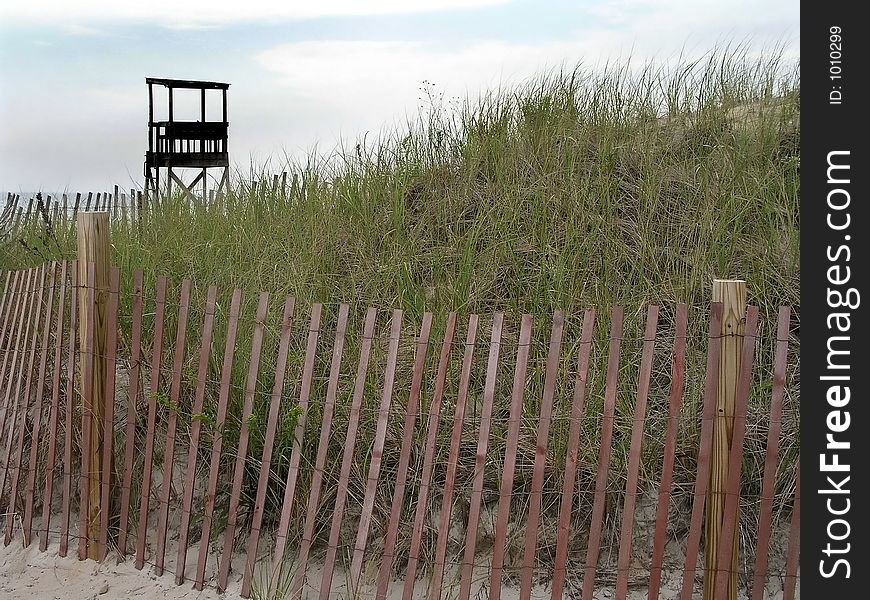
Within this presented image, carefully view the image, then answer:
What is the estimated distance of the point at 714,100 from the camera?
6.81m

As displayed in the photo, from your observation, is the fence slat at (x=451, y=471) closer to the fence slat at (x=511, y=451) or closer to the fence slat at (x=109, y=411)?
the fence slat at (x=511, y=451)

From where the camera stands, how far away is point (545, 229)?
533cm

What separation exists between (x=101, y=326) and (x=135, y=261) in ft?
4.72

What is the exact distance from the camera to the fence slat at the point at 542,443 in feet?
10.5

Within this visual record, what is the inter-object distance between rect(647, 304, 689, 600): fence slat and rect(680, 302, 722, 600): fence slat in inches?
4.0

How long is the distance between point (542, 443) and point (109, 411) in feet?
7.70

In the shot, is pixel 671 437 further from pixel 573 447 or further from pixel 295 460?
pixel 295 460

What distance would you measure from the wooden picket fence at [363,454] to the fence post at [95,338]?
3 centimetres

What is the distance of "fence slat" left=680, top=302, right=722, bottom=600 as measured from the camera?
3180 millimetres

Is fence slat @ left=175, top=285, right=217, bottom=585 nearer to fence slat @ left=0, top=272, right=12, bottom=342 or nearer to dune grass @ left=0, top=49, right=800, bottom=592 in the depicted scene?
dune grass @ left=0, top=49, right=800, bottom=592

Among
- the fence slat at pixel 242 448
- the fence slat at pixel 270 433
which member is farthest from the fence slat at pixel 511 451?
the fence slat at pixel 242 448

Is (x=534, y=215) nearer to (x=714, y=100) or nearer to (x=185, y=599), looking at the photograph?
(x=714, y=100)

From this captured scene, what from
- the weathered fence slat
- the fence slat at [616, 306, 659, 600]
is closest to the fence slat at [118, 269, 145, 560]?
the weathered fence slat
